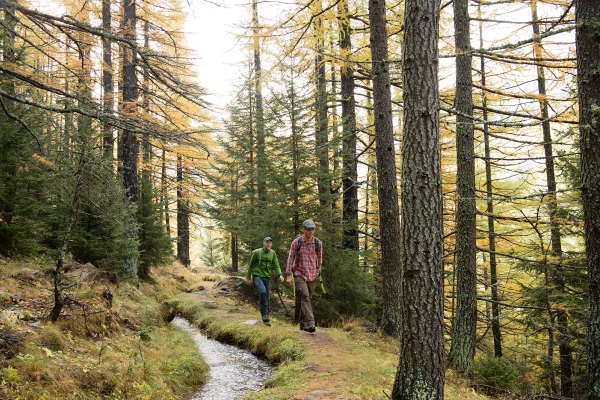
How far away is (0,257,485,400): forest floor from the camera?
422 centimetres

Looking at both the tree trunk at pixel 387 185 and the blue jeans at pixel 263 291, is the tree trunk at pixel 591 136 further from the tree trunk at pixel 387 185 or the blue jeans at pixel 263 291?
the blue jeans at pixel 263 291

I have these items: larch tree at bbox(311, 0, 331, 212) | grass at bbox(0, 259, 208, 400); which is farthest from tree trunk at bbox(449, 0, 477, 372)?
grass at bbox(0, 259, 208, 400)

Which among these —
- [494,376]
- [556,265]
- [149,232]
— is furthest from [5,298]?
[556,265]

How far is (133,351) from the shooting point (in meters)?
5.89

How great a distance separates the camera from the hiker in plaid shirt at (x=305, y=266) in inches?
325

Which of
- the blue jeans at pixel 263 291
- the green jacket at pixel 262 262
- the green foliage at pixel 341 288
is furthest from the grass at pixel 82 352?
the green foliage at pixel 341 288

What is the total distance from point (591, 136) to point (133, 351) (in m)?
7.11

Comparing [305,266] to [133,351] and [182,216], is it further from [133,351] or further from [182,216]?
[182,216]

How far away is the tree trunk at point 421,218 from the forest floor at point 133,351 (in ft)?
2.04

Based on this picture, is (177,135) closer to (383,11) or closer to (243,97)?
(383,11)

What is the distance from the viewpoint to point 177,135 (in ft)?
17.3

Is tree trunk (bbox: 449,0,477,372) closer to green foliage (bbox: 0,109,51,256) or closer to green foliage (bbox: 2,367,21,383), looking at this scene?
green foliage (bbox: 2,367,21,383)

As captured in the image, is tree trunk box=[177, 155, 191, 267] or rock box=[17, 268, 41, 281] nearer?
rock box=[17, 268, 41, 281]

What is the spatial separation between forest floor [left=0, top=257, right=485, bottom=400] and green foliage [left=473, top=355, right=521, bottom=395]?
0.65 meters
